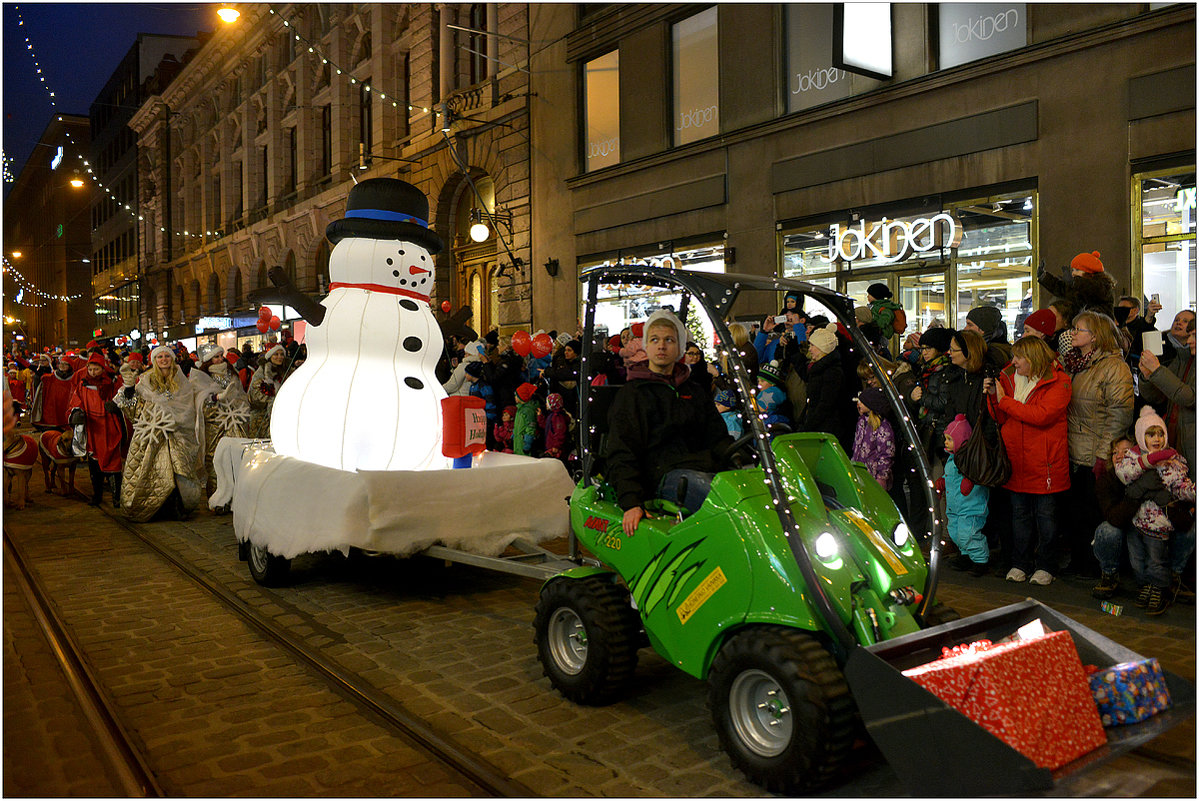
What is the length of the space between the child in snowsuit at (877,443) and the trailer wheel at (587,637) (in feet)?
11.5

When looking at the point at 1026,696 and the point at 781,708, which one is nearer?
the point at 1026,696

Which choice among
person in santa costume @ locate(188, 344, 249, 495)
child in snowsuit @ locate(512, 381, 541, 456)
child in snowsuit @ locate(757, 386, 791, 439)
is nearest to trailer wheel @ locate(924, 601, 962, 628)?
child in snowsuit @ locate(757, 386, 791, 439)

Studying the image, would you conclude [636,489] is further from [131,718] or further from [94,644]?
[94,644]

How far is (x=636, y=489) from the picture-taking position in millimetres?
4023

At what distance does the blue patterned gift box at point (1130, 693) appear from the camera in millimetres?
3268

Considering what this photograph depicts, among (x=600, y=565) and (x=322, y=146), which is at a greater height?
(x=322, y=146)

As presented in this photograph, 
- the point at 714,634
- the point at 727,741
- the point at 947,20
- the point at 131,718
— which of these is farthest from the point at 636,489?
the point at 947,20

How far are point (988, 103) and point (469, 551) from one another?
29.7ft

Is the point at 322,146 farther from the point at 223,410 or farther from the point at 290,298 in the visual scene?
the point at 290,298

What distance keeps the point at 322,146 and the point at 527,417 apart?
852 inches

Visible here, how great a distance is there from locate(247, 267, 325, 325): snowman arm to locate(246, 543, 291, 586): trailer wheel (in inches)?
71.4

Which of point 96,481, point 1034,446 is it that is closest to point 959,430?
point 1034,446

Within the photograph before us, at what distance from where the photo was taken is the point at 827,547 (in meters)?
3.50

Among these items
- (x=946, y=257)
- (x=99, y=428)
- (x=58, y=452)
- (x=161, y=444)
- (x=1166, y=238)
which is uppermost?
(x=946, y=257)
